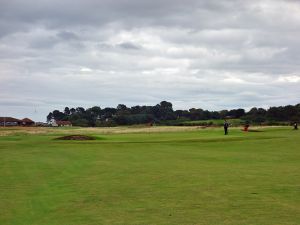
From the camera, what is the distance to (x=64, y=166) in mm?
23078

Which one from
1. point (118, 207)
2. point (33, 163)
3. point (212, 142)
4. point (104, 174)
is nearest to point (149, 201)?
point (118, 207)

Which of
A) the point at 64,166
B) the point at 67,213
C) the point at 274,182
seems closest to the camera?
the point at 67,213

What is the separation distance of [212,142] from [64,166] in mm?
23348

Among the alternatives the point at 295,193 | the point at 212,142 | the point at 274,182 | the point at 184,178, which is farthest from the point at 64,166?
the point at 212,142

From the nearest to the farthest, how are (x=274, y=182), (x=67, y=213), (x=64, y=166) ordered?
(x=67, y=213) → (x=274, y=182) → (x=64, y=166)

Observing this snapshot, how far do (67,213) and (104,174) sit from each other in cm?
796

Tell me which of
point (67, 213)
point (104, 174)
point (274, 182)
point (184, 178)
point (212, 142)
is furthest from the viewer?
point (212, 142)

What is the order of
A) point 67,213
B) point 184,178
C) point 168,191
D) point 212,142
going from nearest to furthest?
point 67,213 < point 168,191 < point 184,178 < point 212,142

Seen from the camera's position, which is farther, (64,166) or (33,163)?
(33,163)

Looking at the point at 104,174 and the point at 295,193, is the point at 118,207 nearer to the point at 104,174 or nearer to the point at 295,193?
the point at 295,193

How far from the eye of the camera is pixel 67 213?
1160cm

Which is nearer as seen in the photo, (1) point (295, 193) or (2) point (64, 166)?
(1) point (295, 193)

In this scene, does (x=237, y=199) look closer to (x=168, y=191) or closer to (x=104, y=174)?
(x=168, y=191)

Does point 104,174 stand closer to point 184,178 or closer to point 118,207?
point 184,178
